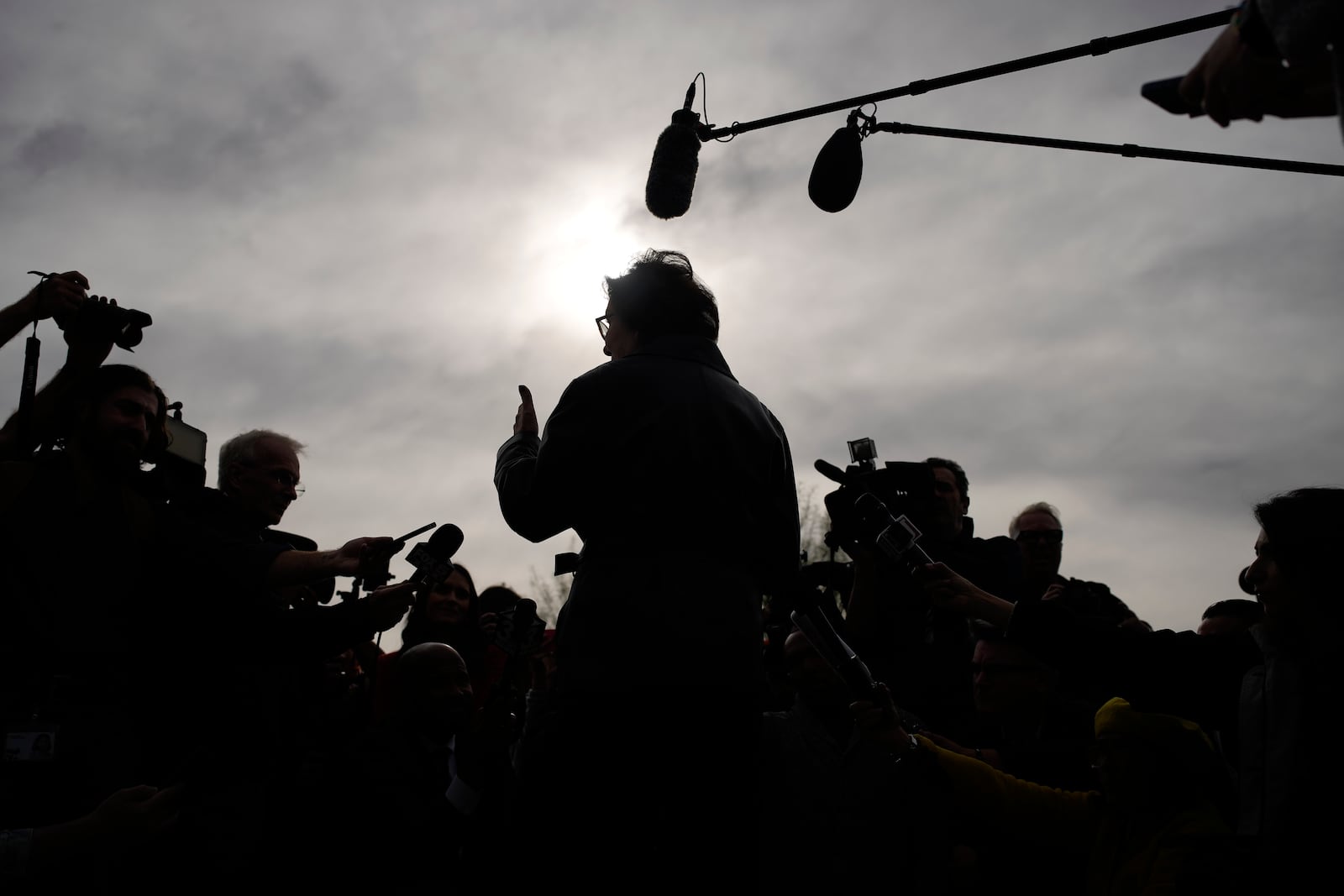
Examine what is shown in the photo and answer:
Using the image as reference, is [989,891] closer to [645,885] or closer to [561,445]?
[645,885]

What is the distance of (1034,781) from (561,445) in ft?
8.42

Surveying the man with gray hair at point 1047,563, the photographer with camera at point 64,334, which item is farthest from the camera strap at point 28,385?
the man with gray hair at point 1047,563

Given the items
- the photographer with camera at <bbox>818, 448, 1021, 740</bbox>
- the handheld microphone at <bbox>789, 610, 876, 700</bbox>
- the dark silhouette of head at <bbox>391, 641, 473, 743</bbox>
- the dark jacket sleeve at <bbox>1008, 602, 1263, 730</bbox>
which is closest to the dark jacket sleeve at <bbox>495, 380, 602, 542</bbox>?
the handheld microphone at <bbox>789, 610, 876, 700</bbox>

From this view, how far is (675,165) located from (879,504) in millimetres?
1916

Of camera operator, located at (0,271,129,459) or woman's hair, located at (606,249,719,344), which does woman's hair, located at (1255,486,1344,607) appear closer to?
woman's hair, located at (606,249,719,344)

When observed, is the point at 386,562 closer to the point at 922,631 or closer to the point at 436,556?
the point at 436,556

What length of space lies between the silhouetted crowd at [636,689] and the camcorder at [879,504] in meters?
0.02

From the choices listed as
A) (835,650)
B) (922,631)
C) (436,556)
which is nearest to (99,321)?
(436,556)

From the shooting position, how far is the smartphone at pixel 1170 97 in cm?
181

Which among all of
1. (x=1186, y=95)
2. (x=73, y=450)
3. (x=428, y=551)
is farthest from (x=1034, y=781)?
(x=73, y=450)

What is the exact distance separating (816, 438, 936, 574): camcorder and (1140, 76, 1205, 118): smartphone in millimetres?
1712

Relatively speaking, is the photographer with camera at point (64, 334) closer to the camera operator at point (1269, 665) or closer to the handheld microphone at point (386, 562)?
the handheld microphone at point (386, 562)

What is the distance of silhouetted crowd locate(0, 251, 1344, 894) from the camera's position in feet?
7.62

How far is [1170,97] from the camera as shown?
183cm
